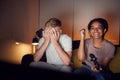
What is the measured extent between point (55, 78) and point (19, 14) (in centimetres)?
96

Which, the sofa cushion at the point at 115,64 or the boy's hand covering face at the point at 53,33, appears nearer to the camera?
the boy's hand covering face at the point at 53,33

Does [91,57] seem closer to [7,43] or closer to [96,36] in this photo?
[96,36]

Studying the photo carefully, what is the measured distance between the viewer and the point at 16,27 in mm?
1174

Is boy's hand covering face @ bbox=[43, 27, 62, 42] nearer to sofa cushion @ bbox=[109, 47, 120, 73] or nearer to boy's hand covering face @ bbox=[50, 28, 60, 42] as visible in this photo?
boy's hand covering face @ bbox=[50, 28, 60, 42]

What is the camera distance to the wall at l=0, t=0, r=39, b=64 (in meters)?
1.02

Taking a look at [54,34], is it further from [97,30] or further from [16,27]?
[16,27]

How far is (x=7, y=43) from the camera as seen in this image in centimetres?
105

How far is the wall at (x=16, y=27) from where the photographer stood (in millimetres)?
1018

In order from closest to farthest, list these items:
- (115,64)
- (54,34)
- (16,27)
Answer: (54,34) → (115,64) → (16,27)

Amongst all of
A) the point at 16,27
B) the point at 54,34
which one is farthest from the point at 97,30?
the point at 16,27

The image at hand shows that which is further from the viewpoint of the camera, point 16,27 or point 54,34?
point 16,27

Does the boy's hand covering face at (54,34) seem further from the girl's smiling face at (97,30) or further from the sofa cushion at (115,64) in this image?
the sofa cushion at (115,64)

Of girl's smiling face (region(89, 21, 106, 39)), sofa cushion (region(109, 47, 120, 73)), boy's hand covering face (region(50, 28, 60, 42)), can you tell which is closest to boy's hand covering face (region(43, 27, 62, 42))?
boy's hand covering face (region(50, 28, 60, 42))

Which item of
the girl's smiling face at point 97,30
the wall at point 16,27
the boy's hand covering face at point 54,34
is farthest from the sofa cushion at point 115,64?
the wall at point 16,27
